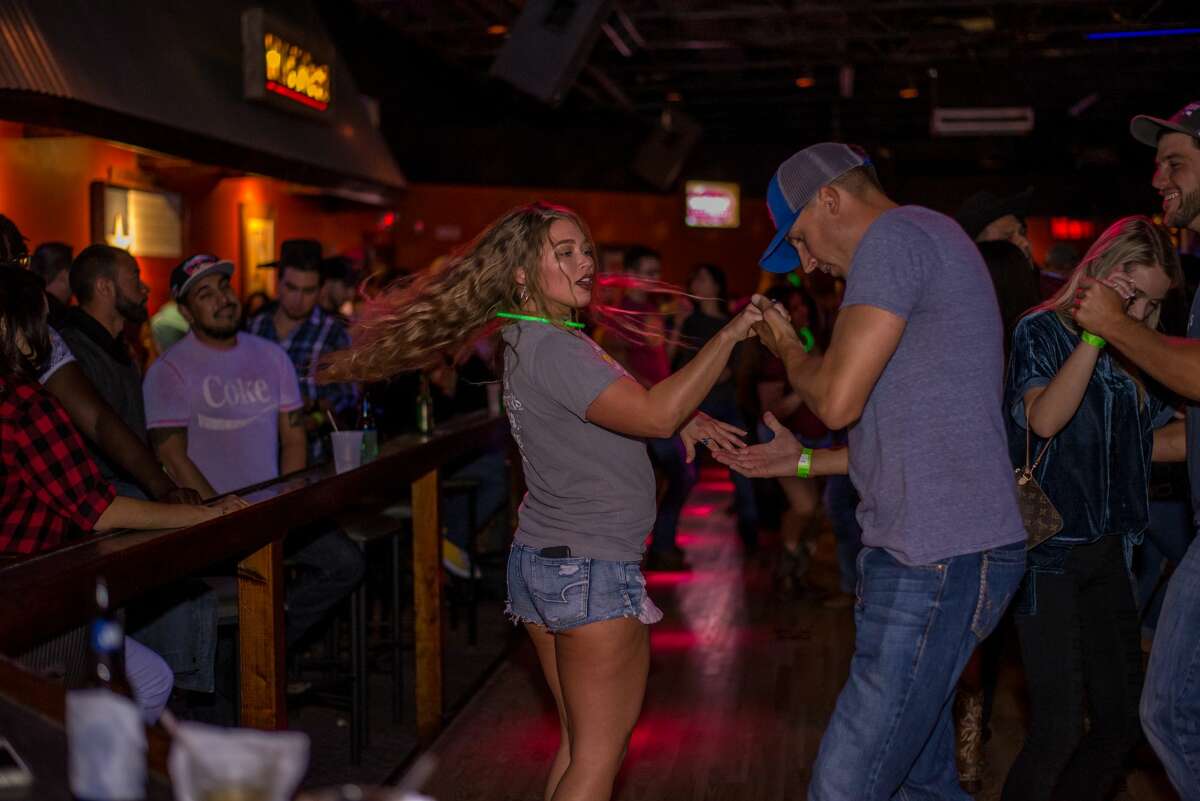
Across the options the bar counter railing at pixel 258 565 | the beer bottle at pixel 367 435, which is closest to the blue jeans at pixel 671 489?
the bar counter railing at pixel 258 565

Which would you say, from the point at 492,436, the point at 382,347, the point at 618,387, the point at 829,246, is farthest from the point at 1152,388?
the point at 492,436

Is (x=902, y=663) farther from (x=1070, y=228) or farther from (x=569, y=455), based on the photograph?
(x=1070, y=228)

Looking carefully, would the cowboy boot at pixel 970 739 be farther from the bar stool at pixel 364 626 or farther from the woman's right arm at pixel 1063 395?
the bar stool at pixel 364 626

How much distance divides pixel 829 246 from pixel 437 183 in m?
14.5

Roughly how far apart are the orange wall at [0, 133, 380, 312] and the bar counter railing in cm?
355

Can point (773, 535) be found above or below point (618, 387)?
below

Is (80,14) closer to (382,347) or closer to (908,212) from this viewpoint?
(382,347)

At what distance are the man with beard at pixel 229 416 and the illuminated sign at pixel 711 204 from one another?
13.2m

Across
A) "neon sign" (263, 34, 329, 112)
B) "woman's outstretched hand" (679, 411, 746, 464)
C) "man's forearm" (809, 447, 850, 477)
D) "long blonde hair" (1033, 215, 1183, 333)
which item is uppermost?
"neon sign" (263, 34, 329, 112)

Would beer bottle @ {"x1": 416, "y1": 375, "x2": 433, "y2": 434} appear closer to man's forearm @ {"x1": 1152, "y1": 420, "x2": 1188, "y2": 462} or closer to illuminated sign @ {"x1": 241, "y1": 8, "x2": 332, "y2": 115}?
man's forearm @ {"x1": 1152, "y1": 420, "x2": 1188, "y2": 462}

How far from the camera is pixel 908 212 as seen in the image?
2.34 m

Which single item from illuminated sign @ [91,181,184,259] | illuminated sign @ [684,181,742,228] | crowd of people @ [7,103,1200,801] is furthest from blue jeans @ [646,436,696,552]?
illuminated sign @ [684,181,742,228]

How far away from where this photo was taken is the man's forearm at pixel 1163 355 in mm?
2473

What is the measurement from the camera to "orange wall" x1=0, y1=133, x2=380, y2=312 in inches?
292
